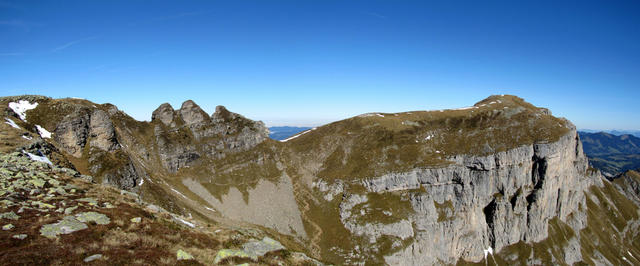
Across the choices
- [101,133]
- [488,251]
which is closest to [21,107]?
[101,133]

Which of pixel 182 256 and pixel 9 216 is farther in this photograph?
pixel 9 216

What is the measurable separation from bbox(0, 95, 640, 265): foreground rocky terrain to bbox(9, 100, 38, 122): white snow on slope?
1.77 feet

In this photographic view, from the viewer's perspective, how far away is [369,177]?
430ft

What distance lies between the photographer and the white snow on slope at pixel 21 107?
87188mm

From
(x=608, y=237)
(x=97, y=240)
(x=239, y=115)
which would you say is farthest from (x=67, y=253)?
(x=608, y=237)

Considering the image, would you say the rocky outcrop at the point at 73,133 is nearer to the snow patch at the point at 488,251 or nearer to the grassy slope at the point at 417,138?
the grassy slope at the point at 417,138

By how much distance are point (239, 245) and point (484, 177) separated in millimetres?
147760

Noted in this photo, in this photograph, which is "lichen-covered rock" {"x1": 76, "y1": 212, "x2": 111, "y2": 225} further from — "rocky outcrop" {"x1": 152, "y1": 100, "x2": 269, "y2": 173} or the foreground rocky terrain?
"rocky outcrop" {"x1": 152, "y1": 100, "x2": 269, "y2": 173}

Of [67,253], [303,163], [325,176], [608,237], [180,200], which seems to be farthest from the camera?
[608,237]

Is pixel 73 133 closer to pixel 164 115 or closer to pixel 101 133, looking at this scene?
pixel 101 133

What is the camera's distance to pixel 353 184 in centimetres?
13100

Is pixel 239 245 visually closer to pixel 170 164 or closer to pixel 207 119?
pixel 170 164

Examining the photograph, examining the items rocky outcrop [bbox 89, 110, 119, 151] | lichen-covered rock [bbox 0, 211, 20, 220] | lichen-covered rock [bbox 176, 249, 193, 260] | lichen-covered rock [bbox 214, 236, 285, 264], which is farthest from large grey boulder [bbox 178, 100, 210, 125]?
lichen-covered rock [bbox 176, 249, 193, 260]

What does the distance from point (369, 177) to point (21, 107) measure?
131 metres
